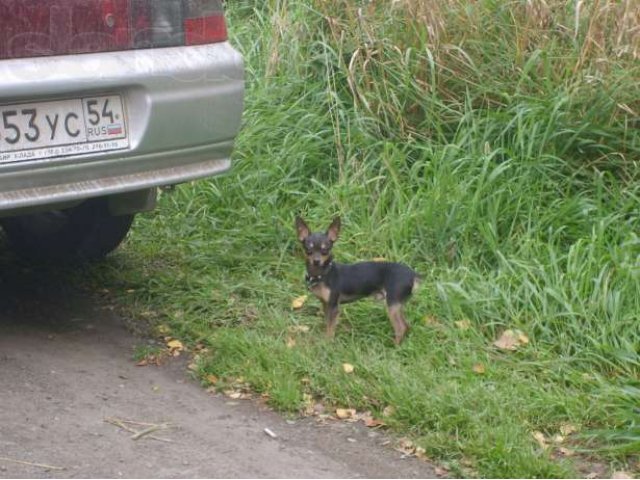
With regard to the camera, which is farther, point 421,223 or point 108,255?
point 108,255

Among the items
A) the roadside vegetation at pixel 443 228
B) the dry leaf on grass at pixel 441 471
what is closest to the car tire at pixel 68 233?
the roadside vegetation at pixel 443 228

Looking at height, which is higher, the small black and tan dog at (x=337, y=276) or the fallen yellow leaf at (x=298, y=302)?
the small black and tan dog at (x=337, y=276)

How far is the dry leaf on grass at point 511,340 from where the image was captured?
16.9 ft

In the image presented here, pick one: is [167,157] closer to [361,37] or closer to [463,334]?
[463,334]

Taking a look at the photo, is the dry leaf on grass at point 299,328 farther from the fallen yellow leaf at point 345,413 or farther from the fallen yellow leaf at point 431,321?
the fallen yellow leaf at point 345,413

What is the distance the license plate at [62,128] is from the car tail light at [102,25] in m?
0.20

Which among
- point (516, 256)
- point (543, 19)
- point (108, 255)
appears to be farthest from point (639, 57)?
point (108, 255)

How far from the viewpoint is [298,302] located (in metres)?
5.77

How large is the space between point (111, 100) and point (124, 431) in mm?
1285

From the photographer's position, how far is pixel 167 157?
5.30 m

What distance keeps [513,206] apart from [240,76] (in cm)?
142

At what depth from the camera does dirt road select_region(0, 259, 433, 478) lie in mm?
4328

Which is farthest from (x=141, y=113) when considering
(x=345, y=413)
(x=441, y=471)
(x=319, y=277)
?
(x=441, y=471)

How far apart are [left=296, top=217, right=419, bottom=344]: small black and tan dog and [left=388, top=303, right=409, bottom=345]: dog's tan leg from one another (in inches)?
2.6
